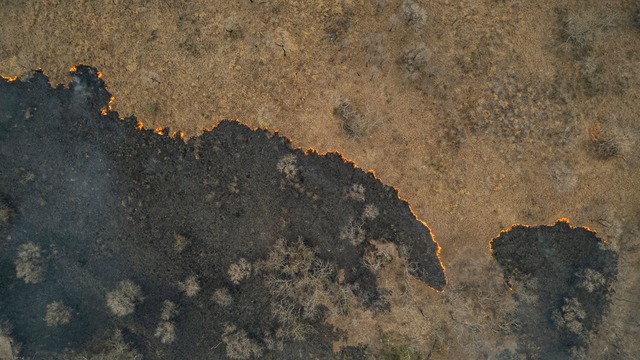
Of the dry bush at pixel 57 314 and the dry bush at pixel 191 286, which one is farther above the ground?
the dry bush at pixel 191 286

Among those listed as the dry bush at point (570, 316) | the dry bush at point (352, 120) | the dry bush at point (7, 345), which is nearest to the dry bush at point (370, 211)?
the dry bush at point (352, 120)

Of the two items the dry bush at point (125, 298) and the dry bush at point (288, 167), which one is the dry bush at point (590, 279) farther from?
the dry bush at point (125, 298)

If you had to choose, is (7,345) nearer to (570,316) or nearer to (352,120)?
(352,120)

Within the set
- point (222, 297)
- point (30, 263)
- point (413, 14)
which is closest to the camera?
point (413, 14)

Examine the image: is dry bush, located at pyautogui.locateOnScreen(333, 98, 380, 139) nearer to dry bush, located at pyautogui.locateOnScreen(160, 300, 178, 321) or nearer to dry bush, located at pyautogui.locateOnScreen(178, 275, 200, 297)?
dry bush, located at pyautogui.locateOnScreen(178, 275, 200, 297)

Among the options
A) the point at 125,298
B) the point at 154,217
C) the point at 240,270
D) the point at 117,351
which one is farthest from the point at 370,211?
the point at 117,351

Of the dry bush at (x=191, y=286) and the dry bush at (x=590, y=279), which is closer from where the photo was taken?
the dry bush at (x=590, y=279)

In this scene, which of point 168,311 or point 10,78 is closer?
point 168,311
